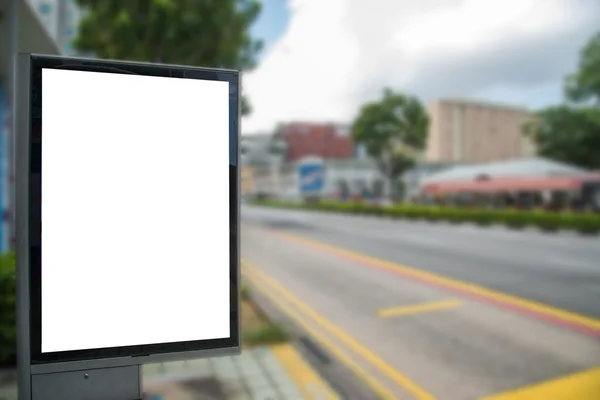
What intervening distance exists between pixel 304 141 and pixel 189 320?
7369cm

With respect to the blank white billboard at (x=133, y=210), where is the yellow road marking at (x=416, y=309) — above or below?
below

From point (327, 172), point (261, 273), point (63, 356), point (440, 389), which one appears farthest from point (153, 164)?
point (327, 172)

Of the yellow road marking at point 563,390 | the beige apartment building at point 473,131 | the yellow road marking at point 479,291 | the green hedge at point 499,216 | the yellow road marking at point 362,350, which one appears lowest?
the yellow road marking at point 362,350

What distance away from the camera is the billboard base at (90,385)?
6.86ft

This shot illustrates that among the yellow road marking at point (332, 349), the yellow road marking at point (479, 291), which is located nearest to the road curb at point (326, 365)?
the yellow road marking at point (332, 349)

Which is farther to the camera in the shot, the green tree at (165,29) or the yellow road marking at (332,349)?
the green tree at (165,29)

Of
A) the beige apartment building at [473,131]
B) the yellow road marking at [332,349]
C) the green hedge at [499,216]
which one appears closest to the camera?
the yellow road marking at [332,349]

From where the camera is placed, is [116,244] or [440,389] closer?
[116,244]

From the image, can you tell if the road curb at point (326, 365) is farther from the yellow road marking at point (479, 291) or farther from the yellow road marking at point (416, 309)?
the yellow road marking at point (479, 291)

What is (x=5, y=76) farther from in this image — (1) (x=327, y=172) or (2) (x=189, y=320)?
(1) (x=327, y=172)

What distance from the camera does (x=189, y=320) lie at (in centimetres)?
218

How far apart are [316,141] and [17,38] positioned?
71.4m

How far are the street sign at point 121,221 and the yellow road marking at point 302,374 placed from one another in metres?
1.68

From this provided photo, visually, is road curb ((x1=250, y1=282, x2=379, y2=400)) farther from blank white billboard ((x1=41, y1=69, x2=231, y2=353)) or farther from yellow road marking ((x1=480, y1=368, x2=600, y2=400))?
blank white billboard ((x1=41, y1=69, x2=231, y2=353))
